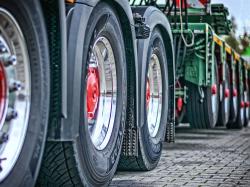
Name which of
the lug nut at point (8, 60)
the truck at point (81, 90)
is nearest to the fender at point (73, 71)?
the truck at point (81, 90)

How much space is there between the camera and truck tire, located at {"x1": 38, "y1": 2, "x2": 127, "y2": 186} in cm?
403

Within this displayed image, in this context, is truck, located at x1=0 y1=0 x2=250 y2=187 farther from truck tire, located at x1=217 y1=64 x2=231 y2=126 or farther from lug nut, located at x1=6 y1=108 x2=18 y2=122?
truck tire, located at x1=217 y1=64 x2=231 y2=126

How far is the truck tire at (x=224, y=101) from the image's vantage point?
11456 mm

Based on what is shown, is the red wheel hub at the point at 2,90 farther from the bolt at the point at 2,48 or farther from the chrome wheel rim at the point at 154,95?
the chrome wheel rim at the point at 154,95

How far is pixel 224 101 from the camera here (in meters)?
11.6

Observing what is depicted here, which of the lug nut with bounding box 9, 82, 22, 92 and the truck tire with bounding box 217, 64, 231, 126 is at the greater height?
the truck tire with bounding box 217, 64, 231, 126

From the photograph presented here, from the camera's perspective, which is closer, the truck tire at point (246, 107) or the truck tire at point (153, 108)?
the truck tire at point (153, 108)

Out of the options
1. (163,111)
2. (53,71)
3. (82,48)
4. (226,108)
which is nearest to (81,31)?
(82,48)

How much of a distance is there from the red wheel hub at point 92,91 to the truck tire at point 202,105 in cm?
511

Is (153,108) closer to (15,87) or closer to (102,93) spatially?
(102,93)

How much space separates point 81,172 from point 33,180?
21.4 inches

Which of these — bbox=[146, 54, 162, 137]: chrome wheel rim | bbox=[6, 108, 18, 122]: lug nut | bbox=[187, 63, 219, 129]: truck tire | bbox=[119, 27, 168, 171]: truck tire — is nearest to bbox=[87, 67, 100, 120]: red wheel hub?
bbox=[119, 27, 168, 171]: truck tire

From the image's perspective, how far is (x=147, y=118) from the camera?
585 centimetres

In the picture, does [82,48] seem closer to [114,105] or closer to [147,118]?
[114,105]
